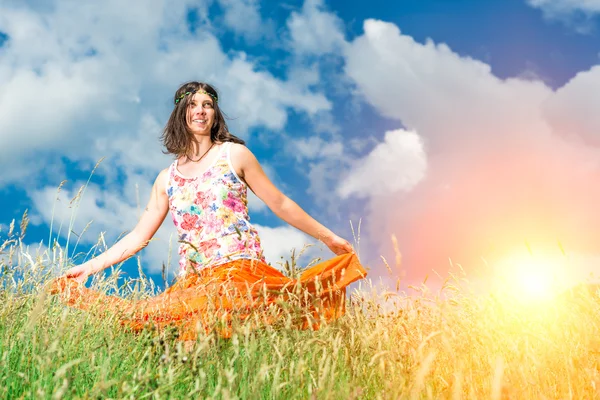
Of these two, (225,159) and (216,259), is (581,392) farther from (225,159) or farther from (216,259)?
(225,159)

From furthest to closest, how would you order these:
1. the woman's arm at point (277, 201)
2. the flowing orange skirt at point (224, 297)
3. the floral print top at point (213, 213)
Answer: the woman's arm at point (277, 201) < the floral print top at point (213, 213) < the flowing orange skirt at point (224, 297)

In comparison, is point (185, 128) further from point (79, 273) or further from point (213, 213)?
point (79, 273)

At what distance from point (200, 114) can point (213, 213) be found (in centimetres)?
100

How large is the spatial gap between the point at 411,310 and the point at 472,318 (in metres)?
0.56

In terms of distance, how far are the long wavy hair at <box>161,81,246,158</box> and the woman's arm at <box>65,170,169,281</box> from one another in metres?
0.25

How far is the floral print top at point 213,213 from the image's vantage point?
12.3ft

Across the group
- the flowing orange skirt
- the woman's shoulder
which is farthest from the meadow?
the woman's shoulder

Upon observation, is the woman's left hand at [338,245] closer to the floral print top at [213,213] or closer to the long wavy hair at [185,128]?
the floral print top at [213,213]

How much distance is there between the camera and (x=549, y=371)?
3.02m

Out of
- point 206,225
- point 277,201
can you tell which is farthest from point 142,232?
point 277,201

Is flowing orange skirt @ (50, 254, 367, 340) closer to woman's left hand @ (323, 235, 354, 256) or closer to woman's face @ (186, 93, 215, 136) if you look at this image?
woman's left hand @ (323, 235, 354, 256)

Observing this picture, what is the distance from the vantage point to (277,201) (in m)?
4.00

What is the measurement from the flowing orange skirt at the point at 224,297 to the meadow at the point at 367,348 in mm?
100

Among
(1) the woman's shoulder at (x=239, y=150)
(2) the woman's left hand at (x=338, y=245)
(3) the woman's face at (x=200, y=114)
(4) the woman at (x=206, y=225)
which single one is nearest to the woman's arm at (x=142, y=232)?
(4) the woman at (x=206, y=225)
